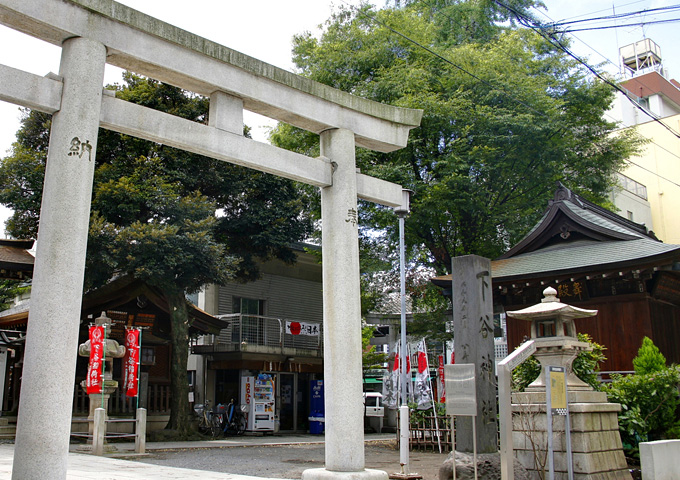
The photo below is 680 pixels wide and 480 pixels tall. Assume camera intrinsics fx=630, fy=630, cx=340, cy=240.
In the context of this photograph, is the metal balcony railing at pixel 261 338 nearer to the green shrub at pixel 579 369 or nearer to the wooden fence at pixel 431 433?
the wooden fence at pixel 431 433

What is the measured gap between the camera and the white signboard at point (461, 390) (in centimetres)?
904

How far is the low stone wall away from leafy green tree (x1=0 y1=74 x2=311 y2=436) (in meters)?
13.4

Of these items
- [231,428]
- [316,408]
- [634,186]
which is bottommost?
[231,428]

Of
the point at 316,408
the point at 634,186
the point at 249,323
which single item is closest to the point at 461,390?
the point at 316,408

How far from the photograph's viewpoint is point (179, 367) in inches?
850

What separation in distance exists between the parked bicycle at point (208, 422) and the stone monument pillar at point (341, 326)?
47.6ft

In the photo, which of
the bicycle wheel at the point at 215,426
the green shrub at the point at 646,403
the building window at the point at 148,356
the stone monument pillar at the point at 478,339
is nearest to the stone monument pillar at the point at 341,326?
the stone monument pillar at the point at 478,339

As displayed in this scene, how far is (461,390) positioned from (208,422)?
53.8 feet

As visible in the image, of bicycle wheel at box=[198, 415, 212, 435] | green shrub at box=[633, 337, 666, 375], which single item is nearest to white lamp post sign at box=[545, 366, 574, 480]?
green shrub at box=[633, 337, 666, 375]

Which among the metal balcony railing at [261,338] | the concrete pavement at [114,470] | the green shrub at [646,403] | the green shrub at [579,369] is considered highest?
the metal balcony railing at [261,338]

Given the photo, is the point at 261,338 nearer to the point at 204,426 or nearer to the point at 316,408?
the point at 316,408

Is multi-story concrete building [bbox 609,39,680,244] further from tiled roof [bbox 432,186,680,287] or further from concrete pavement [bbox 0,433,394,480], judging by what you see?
concrete pavement [bbox 0,433,394,480]

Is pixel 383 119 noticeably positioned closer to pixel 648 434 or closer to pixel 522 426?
pixel 522 426

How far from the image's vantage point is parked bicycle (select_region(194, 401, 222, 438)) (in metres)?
23.0
